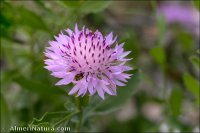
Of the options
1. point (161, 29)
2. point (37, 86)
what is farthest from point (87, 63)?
point (161, 29)

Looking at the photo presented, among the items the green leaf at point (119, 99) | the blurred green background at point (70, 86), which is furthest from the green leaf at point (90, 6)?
the green leaf at point (119, 99)

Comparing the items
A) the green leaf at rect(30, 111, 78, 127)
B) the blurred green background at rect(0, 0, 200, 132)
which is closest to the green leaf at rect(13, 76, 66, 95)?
the blurred green background at rect(0, 0, 200, 132)

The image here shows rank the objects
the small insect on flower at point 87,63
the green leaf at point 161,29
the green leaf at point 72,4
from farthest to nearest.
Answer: the green leaf at point 161,29, the green leaf at point 72,4, the small insect on flower at point 87,63

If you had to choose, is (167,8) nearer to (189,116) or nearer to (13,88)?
(189,116)

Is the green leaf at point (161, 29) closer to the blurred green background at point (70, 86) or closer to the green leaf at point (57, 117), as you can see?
the blurred green background at point (70, 86)

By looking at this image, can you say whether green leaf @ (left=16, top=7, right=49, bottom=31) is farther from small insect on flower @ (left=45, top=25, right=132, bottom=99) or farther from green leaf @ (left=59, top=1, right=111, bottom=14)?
small insect on flower @ (left=45, top=25, right=132, bottom=99)

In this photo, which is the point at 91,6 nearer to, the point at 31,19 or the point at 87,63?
the point at 31,19
